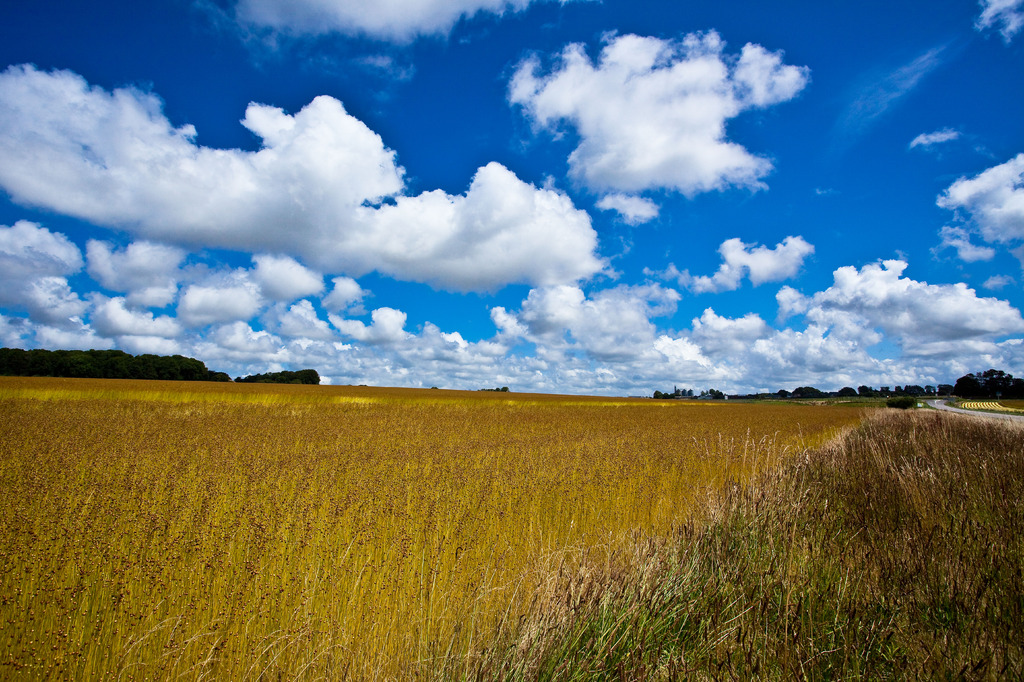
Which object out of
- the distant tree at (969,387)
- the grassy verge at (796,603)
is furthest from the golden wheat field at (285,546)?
the distant tree at (969,387)

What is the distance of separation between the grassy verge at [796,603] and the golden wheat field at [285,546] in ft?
1.14

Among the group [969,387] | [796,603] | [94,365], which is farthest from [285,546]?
[969,387]

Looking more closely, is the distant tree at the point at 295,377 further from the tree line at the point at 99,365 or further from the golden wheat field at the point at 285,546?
the golden wheat field at the point at 285,546

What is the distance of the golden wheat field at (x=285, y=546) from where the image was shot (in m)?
2.84

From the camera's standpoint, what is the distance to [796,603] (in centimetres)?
263

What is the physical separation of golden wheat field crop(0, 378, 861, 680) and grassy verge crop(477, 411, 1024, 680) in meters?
0.35

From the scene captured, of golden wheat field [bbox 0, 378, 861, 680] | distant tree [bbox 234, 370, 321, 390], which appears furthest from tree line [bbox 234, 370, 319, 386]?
golden wheat field [bbox 0, 378, 861, 680]

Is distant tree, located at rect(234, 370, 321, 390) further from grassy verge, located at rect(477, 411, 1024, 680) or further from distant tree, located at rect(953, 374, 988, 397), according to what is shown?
distant tree, located at rect(953, 374, 988, 397)

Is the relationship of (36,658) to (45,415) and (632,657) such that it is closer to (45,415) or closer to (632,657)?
(632,657)

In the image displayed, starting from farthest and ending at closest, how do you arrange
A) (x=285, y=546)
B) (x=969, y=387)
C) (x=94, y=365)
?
(x=969, y=387) < (x=94, y=365) < (x=285, y=546)

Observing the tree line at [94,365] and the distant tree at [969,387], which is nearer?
the tree line at [94,365]

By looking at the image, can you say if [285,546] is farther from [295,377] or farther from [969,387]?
[969,387]

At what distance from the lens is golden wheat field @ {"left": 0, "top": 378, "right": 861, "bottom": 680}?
9.33 feet

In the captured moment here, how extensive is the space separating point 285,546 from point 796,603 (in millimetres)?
3980
